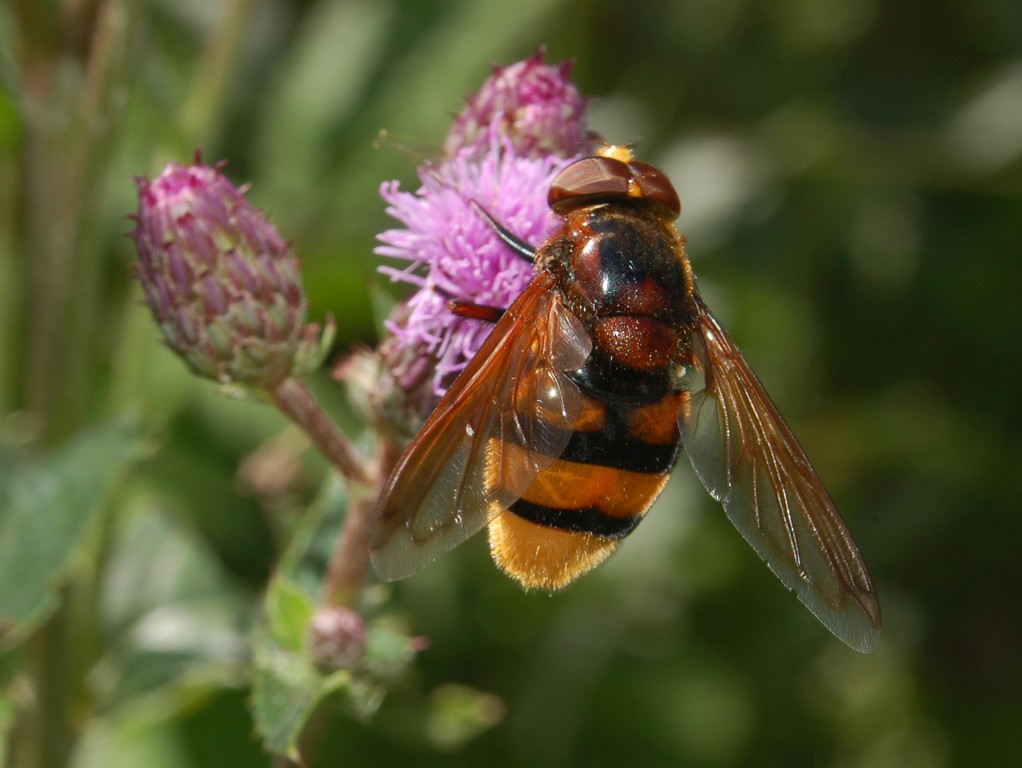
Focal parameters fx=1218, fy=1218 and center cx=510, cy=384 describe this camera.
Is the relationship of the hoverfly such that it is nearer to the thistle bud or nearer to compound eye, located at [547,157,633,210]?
compound eye, located at [547,157,633,210]

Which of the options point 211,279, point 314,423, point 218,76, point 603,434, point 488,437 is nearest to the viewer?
point 488,437

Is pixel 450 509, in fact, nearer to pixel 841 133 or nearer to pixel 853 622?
pixel 853 622

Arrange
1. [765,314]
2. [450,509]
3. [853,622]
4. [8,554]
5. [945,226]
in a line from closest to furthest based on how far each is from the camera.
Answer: [450,509]
[853,622]
[8,554]
[765,314]
[945,226]

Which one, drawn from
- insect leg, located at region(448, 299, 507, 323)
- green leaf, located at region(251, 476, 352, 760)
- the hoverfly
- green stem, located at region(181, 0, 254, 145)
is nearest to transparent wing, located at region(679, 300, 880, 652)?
the hoverfly

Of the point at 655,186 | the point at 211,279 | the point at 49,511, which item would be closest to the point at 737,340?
the point at 655,186

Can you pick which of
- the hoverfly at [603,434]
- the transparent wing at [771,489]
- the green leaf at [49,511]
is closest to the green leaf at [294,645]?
the green leaf at [49,511]

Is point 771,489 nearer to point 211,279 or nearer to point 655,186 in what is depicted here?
point 655,186

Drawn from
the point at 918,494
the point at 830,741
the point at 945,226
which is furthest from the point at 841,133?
the point at 830,741
